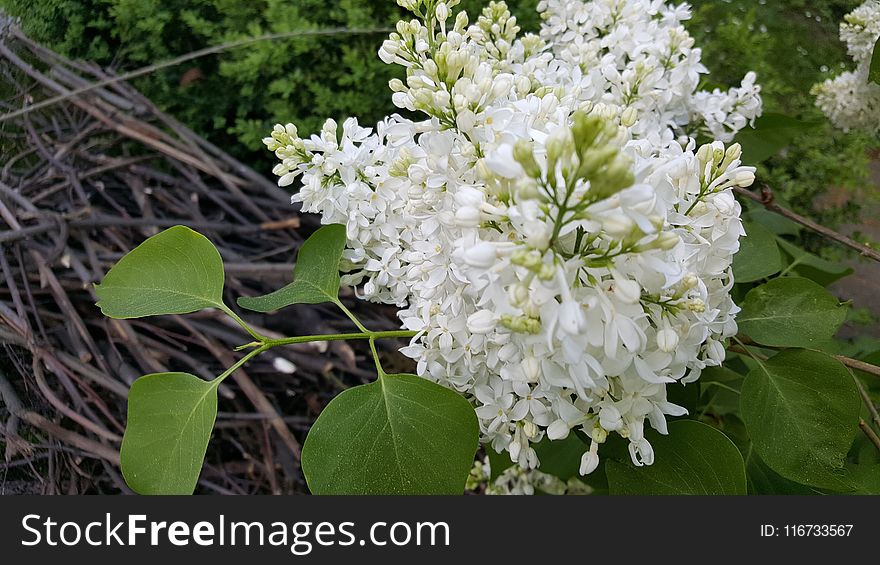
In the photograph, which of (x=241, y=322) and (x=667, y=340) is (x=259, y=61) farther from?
(x=667, y=340)

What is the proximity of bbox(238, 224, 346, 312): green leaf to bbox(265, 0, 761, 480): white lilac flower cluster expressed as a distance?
0.01 metres

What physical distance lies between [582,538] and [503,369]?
0.63 ft

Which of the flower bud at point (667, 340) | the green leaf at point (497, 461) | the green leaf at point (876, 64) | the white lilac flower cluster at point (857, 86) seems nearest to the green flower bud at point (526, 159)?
the flower bud at point (667, 340)

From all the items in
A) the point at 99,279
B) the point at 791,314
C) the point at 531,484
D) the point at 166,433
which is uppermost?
the point at 791,314

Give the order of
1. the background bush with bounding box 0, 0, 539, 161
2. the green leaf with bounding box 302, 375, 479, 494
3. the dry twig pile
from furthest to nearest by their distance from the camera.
Result: the background bush with bounding box 0, 0, 539, 161
the dry twig pile
the green leaf with bounding box 302, 375, 479, 494

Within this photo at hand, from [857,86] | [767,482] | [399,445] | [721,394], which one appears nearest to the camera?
[399,445]

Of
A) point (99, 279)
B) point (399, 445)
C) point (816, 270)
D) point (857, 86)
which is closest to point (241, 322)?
point (399, 445)

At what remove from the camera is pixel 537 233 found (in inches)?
11.2

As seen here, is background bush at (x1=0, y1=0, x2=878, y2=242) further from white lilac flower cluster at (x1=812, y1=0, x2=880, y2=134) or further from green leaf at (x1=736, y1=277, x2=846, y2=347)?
green leaf at (x1=736, y1=277, x2=846, y2=347)

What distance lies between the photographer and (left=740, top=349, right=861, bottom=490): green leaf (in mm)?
418

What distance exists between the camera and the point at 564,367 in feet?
1.08

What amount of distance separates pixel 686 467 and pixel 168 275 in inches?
17.2

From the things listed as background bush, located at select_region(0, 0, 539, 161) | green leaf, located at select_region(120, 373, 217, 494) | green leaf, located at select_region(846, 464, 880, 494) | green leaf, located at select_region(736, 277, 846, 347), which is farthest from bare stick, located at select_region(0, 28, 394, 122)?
green leaf, located at select_region(846, 464, 880, 494)

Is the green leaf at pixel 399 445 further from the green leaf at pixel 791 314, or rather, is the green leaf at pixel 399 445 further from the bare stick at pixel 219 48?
the bare stick at pixel 219 48
